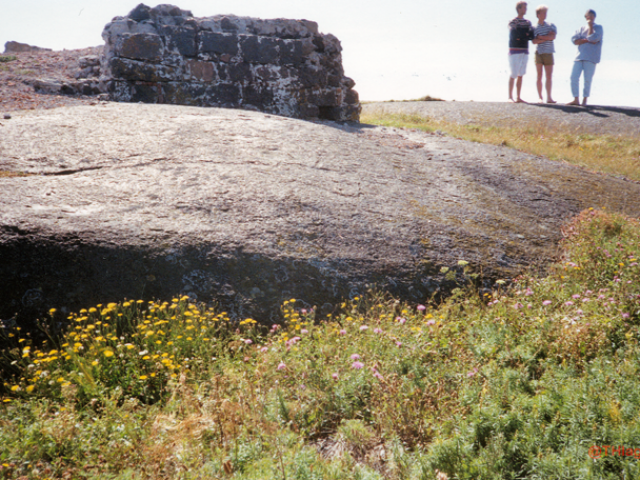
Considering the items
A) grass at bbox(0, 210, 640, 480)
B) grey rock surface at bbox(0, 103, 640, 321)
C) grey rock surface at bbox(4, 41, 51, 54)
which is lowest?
grass at bbox(0, 210, 640, 480)

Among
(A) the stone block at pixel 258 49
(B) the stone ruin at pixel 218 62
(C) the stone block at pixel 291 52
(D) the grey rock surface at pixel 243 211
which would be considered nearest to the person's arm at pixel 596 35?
(D) the grey rock surface at pixel 243 211

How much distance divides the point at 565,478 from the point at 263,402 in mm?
1980

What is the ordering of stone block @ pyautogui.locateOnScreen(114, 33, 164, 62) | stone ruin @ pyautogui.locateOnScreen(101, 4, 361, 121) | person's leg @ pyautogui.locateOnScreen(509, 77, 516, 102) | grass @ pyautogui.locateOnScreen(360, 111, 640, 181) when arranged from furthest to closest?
person's leg @ pyautogui.locateOnScreen(509, 77, 516, 102)
grass @ pyautogui.locateOnScreen(360, 111, 640, 181)
stone ruin @ pyautogui.locateOnScreen(101, 4, 361, 121)
stone block @ pyautogui.locateOnScreen(114, 33, 164, 62)

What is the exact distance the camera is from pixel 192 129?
7.57 m

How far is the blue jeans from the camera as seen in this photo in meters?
16.9

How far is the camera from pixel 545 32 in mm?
16422

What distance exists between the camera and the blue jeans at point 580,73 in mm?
16891

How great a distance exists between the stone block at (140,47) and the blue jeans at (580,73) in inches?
620

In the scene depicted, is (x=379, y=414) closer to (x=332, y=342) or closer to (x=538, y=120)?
(x=332, y=342)

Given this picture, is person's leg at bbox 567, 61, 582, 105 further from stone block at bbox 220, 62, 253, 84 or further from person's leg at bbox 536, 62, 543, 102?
stone block at bbox 220, 62, 253, 84

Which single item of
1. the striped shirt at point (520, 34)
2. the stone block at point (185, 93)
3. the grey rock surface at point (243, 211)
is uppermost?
the striped shirt at point (520, 34)

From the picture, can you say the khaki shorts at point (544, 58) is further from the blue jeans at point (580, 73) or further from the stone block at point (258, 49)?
the stone block at point (258, 49)

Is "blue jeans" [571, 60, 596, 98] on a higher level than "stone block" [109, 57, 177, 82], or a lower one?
higher

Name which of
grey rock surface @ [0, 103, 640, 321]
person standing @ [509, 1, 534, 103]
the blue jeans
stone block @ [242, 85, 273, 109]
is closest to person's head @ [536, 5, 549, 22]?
person standing @ [509, 1, 534, 103]
